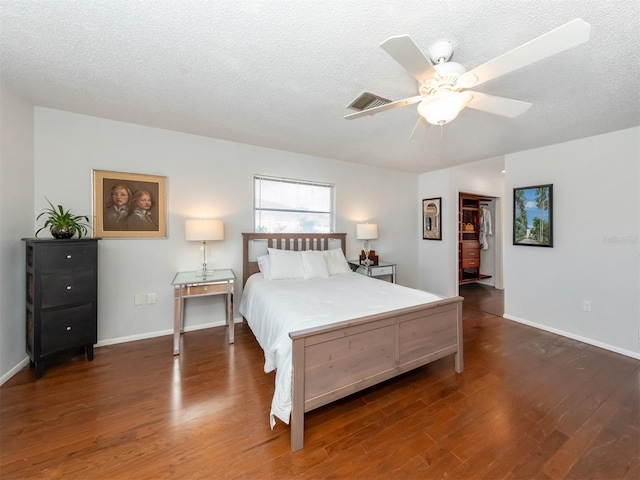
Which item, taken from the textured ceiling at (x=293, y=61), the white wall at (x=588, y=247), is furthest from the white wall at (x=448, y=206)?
the textured ceiling at (x=293, y=61)

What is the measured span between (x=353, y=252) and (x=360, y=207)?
83 cm

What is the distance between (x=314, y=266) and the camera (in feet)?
11.2

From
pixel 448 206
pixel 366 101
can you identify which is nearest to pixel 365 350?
pixel 366 101

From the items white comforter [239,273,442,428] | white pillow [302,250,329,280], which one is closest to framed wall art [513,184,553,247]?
white comforter [239,273,442,428]

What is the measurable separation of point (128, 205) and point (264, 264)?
68.0 inches

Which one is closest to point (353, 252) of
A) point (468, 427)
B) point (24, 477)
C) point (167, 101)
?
point (468, 427)

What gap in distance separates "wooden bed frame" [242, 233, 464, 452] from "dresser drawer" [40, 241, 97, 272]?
2.32m

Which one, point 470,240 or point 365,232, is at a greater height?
point 365,232

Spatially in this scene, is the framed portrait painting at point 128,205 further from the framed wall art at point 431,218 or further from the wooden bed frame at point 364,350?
the framed wall art at point 431,218

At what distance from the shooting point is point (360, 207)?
456 cm

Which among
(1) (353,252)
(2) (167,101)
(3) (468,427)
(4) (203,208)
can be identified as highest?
(2) (167,101)

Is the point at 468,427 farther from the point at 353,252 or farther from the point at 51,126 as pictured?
the point at 51,126

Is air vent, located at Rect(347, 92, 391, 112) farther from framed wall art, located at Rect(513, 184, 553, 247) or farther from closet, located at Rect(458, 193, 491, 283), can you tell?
closet, located at Rect(458, 193, 491, 283)

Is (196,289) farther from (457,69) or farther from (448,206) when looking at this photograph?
(448,206)
